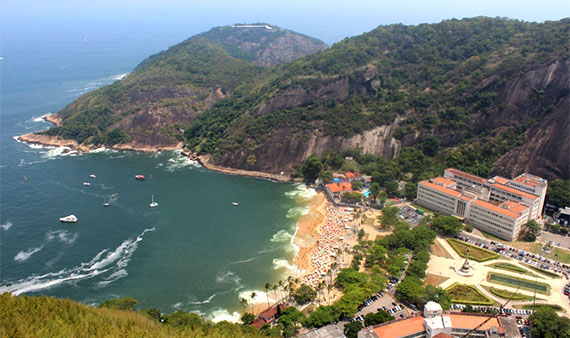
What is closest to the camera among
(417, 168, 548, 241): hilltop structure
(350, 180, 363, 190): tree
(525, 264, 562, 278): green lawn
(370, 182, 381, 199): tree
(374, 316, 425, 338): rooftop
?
(374, 316, 425, 338): rooftop

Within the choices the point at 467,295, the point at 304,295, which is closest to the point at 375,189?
the point at 467,295

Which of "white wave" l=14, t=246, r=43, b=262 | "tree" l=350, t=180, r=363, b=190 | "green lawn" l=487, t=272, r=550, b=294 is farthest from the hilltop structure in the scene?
"white wave" l=14, t=246, r=43, b=262

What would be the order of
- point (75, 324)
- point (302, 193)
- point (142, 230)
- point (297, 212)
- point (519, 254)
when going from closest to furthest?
1. point (75, 324)
2. point (519, 254)
3. point (142, 230)
4. point (297, 212)
5. point (302, 193)

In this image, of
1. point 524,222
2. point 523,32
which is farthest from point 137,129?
point 523,32

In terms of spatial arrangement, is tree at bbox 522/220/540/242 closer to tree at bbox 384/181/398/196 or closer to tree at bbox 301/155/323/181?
tree at bbox 384/181/398/196

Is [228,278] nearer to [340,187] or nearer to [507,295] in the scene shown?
[340,187]

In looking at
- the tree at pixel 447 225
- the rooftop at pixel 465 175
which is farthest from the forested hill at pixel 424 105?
the tree at pixel 447 225

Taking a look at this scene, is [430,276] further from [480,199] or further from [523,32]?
[523,32]
